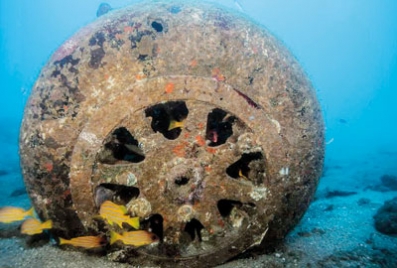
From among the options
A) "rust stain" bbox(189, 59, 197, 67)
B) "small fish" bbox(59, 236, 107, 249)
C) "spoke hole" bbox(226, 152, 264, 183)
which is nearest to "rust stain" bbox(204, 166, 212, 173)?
"spoke hole" bbox(226, 152, 264, 183)

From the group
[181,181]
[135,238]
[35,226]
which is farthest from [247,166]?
[35,226]

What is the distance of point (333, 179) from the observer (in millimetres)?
13000

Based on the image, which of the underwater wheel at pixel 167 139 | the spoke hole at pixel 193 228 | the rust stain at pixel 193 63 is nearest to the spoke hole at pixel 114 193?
the underwater wheel at pixel 167 139

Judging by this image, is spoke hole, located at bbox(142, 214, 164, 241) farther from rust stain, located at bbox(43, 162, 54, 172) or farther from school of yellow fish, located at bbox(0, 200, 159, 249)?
rust stain, located at bbox(43, 162, 54, 172)

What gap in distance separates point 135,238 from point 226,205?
99 centimetres

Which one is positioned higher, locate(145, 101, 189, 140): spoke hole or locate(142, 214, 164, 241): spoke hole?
locate(145, 101, 189, 140): spoke hole

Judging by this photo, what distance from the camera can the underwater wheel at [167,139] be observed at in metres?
2.72

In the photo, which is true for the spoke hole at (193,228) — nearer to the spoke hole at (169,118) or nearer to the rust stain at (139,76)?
the spoke hole at (169,118)

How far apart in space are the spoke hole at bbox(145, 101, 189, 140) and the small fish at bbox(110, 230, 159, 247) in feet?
3.41

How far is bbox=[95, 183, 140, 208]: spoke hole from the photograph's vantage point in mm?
2830

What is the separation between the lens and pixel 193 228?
3.04 meters

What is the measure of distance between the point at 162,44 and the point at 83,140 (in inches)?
45.5

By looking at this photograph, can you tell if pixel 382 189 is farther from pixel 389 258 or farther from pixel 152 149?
pixel 152 149

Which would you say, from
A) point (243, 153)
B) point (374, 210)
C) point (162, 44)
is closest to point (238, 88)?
point (243, 153)
